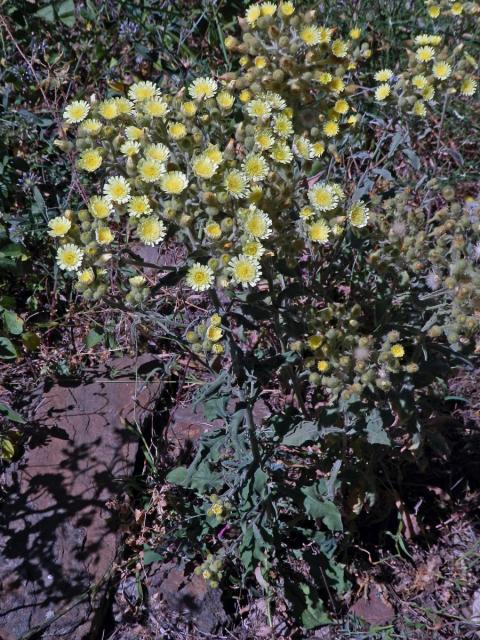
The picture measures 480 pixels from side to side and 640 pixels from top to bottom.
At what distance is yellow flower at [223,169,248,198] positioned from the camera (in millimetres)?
2004

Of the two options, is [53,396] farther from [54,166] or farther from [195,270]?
[195,270]

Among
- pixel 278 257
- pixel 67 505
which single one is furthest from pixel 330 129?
pixel 67 505

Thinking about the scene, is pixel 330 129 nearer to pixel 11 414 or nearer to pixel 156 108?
pixel 156 108

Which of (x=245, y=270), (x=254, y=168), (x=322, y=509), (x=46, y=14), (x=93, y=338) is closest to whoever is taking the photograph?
(x=245, y=270)

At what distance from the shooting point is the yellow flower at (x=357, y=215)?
2291 mm

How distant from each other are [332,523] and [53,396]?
1.74 m

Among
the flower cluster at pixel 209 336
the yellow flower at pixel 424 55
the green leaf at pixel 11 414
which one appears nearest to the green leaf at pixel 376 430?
the flower cluster at pixel 209 336

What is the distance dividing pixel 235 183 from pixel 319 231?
1.15 feet

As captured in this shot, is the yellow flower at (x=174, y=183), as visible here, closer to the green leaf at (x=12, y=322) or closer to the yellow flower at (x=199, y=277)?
the yellow flower at (x=199, y=277)

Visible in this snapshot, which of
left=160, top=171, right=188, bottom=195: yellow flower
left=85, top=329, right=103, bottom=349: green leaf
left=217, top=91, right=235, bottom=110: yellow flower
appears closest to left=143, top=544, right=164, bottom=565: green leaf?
left=85, top=329, right=103, bottom=349: green leaf

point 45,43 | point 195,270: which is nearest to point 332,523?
point 195,270

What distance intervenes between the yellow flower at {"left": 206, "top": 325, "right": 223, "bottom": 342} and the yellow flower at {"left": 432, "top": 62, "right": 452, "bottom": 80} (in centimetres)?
145

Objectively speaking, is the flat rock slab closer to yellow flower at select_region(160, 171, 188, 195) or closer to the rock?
the rock

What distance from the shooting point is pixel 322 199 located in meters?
2.18
